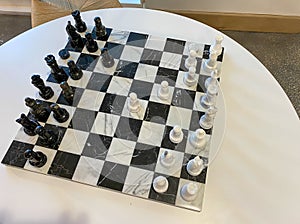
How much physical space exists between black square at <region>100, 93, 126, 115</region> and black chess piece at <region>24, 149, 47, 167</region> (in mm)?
253

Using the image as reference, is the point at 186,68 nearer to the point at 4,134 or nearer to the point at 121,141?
the point at 121,141

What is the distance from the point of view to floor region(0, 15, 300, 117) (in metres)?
2.05

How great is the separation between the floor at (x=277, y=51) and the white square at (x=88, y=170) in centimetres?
145

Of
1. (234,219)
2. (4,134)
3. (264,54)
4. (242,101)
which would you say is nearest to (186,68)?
(242,101)

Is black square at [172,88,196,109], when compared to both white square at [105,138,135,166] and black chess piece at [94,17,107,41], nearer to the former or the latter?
white square at [105,138,135,166]

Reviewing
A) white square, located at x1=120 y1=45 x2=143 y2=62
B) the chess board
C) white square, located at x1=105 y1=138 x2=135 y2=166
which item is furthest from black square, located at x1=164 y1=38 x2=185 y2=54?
white square, located at x1=105 y1=138 x2=135 y2=166

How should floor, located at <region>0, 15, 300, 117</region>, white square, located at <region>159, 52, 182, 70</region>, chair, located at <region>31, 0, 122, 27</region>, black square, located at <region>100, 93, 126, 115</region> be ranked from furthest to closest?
1. floor, located at <region>0, 15, 300, 117</region>
2. chair, located at <region>31, 0, 122, 27</region>
3. white square, located at <region>159, 52, 182, 70</region>
4. black square, located at <region>100, 93, 126, 115</region>

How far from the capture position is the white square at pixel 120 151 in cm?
103

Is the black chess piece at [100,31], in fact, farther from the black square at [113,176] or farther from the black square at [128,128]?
the black square at [113,176]

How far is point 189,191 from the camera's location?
929mm

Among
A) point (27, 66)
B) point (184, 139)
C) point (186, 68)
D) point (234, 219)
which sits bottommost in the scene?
point (234, 219)

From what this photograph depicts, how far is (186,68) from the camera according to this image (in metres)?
1.23

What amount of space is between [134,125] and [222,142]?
30 centimetres

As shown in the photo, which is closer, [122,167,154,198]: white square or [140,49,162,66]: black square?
[122,167,154,198]: white square
